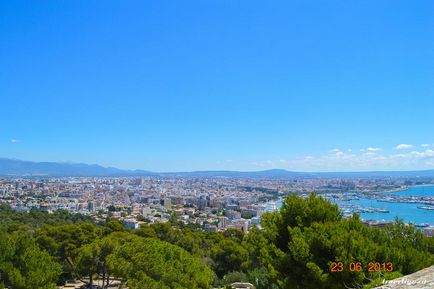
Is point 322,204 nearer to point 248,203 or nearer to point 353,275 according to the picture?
point 353,275

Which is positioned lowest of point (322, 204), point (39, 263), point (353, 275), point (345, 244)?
point (39, 263)

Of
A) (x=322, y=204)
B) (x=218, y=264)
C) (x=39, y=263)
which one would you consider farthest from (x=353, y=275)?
(x=218, y=264)

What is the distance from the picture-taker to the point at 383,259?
5.88 metres

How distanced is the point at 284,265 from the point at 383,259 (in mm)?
1714
